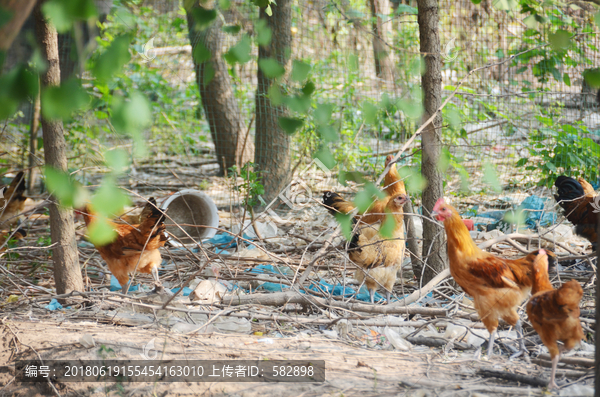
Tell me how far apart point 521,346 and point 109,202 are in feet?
9.44

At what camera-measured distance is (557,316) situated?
240 cm

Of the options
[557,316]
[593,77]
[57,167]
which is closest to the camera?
[593,77]

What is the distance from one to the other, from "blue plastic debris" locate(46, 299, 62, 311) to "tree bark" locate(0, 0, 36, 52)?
3184 millimetres

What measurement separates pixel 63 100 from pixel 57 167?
2717 mm

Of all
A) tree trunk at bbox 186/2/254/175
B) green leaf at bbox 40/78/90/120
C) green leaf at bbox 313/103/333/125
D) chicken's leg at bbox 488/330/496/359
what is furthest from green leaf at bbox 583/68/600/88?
tree trunk at bbox 186/2/254/175

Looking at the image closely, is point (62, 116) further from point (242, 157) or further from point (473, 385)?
point (242, 157)

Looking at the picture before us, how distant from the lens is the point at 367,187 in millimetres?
1310

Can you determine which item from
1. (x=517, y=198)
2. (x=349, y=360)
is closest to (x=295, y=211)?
(x=517, y=198)

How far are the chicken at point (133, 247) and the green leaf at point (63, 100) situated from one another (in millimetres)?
3126

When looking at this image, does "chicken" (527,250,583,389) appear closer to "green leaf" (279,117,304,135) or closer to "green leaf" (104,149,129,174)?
"green leaf" (279,117,304,135)

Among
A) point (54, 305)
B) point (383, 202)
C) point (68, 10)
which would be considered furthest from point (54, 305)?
point (68, 10)

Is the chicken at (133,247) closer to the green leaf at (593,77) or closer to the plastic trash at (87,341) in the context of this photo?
the plastic trash at (87,341)

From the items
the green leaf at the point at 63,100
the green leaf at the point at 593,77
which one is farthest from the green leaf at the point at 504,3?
the green leaf at the point at 63,100

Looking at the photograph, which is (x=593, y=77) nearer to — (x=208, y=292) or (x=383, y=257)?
(x=383, y=257)
